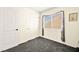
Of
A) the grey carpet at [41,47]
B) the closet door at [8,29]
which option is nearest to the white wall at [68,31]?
the grey carpet at [41,47]

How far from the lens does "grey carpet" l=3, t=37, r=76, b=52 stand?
82.4 inches

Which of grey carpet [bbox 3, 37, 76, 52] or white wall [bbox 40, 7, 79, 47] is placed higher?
white wall [bbox 40, 7, 79, 47]

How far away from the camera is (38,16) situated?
2.12m

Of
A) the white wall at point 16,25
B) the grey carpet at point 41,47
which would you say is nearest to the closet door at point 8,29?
the white wall at point 16,25

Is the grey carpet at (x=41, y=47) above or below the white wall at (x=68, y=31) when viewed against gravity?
below

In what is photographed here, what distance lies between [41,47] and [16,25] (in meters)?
0.50

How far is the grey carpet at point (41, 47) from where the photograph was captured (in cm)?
209

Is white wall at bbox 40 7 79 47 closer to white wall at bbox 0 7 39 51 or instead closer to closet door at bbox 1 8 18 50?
white wall at bbox 0 7 39 51

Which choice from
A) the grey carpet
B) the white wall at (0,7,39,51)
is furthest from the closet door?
the grey carpet

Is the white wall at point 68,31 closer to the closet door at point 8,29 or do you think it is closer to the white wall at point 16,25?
the white wall at point 16,25

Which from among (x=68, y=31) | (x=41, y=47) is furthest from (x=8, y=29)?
(x=68, y=31)

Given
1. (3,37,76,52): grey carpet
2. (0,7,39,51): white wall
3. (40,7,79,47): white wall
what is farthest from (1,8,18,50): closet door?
(40,7,79,47): white wall
